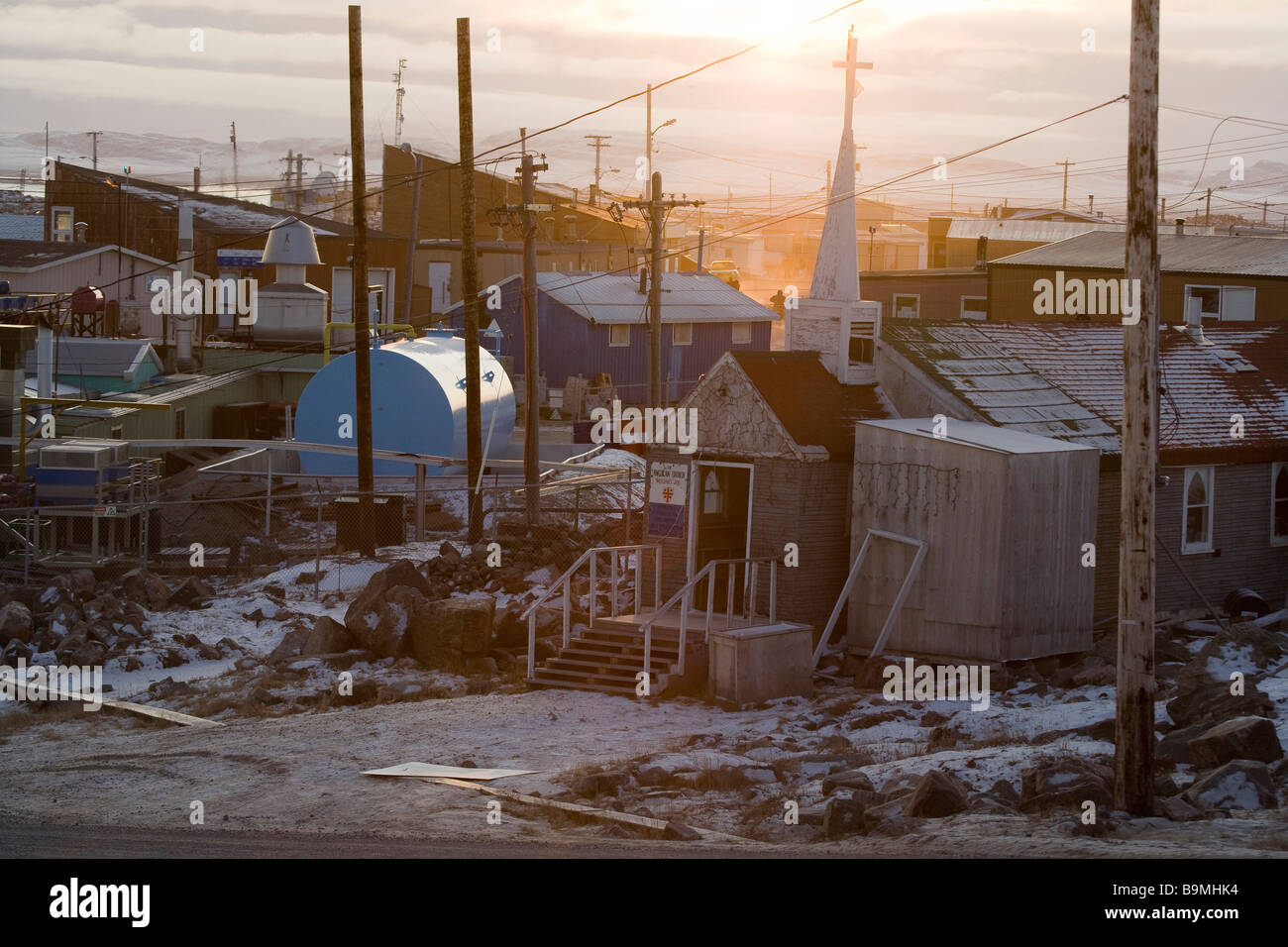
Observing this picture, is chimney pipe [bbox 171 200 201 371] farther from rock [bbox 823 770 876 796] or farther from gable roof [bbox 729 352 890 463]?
rock [bbox 823 770 876 796]

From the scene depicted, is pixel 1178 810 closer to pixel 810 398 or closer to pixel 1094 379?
pixel 810 398

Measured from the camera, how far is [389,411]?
33.9m

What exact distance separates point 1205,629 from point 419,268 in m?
56.7

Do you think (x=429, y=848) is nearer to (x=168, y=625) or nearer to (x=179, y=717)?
(x=179, y=717)

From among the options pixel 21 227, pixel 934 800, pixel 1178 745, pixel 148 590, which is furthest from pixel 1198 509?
pixel 21 227

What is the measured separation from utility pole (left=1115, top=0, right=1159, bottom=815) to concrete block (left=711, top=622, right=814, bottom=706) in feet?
22.1

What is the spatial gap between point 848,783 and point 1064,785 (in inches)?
78.3

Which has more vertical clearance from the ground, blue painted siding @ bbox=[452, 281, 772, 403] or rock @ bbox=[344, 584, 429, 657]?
blue painted siding @ bbox=[452, 281, 772, 403]

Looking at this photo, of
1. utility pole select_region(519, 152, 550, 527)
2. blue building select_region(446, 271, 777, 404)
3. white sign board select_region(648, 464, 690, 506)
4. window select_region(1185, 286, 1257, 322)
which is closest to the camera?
white sign board select_region(648, 464, 690, 506)

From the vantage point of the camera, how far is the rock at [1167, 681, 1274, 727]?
573 inches

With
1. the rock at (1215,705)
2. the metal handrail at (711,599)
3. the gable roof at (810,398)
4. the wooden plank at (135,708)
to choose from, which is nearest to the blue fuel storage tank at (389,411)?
the gable roof at (810,398)

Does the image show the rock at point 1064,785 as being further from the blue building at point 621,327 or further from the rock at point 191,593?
the blue building at point 621,327

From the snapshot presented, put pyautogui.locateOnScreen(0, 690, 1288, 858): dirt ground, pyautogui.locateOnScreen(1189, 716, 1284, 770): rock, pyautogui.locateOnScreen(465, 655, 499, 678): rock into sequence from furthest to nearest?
pyautogui.locateOnScreen(465, 655, 499, 678): rock < pyautogui.locateOnScreen(1189, 716, 1284, 770): rock < pyautogui.locateOnScreen(0, 690, 1288, 858): dirt ground

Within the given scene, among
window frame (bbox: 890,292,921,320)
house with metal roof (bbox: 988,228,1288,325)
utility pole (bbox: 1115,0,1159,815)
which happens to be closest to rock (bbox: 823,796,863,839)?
utility pole (bbox: 1115,0,1159,815)
